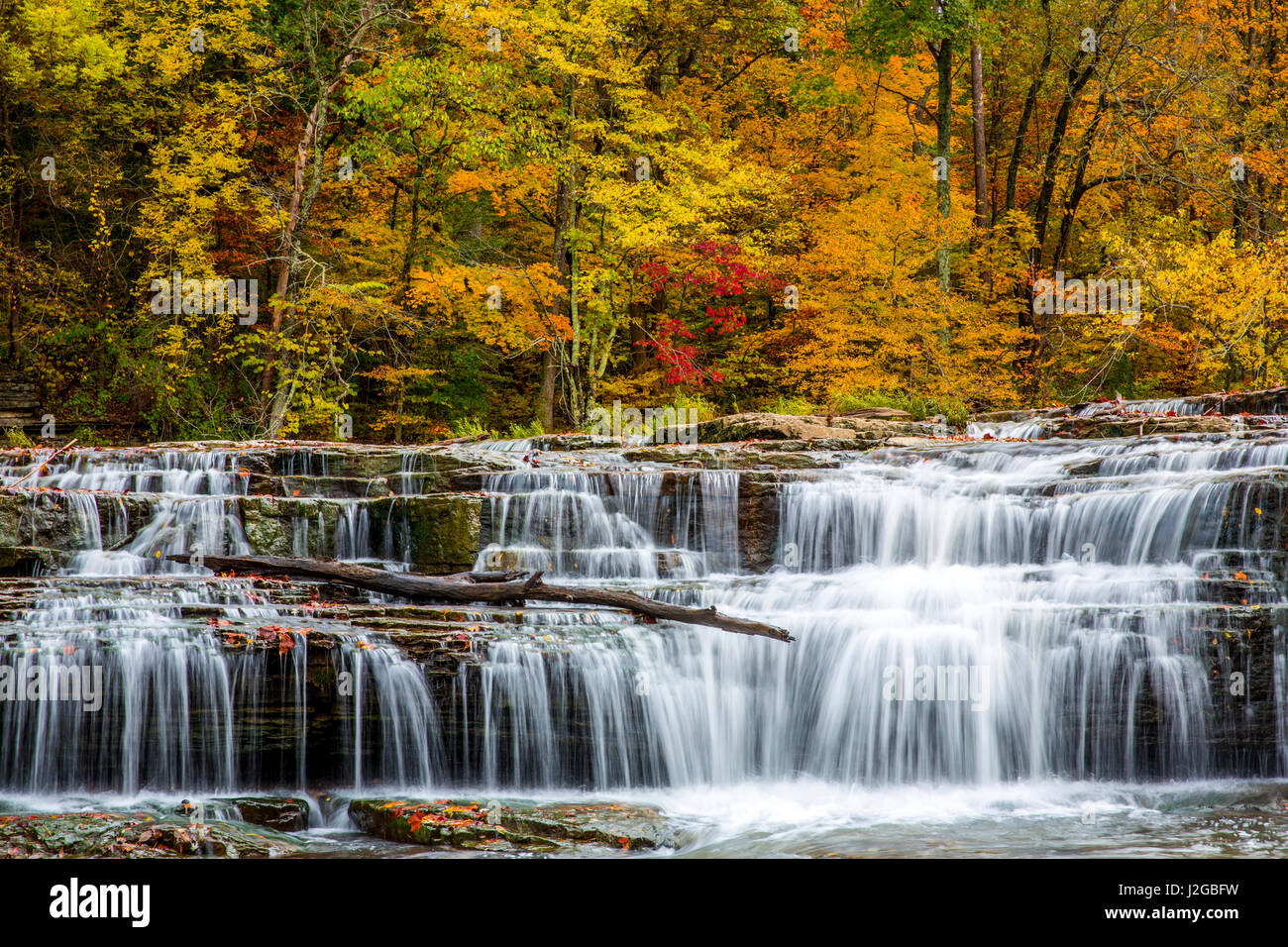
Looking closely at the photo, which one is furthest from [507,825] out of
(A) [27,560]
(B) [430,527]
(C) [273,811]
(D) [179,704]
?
(A) [27,560]

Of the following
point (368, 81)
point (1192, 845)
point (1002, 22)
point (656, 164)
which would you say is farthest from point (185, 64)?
point (1192, 845)

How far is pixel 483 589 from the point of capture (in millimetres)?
9625

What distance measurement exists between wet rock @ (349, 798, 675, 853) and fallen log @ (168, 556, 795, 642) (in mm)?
1900

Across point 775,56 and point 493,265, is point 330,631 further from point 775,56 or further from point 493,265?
point 775,56

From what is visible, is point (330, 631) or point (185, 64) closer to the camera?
point (330, 631)

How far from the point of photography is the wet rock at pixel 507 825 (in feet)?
23.0

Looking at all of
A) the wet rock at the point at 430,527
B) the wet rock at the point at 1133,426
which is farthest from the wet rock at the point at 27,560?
the wet rock at the point at 1133,426

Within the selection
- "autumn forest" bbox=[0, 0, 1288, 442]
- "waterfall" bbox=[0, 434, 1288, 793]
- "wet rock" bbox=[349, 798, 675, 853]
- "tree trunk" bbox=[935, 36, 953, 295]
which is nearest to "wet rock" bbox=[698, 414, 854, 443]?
"autumn forest" bbox=[0, 0, 1288, 442]

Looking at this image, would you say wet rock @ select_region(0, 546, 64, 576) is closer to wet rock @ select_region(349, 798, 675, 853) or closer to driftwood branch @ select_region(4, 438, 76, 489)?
driftwood branch @ select_region(4, 438, 76, 489)

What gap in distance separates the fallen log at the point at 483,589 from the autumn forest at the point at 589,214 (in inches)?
389

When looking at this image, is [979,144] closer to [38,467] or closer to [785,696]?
[785,696]

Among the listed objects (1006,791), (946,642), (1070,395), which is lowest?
(1006,791)

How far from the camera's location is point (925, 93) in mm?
25734

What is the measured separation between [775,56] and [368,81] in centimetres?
980
